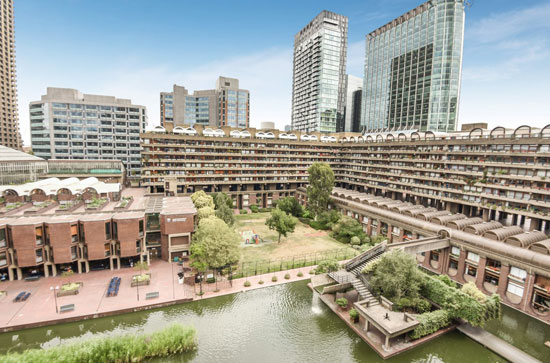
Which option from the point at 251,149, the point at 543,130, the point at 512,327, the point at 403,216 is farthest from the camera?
the point at 251,149

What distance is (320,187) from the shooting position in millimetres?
70000

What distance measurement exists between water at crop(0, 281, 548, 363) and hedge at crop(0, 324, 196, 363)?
4.33 feet

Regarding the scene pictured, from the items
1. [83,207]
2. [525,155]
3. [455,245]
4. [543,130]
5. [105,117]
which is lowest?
[455,245]

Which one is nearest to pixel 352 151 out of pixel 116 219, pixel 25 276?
pixel 116 219

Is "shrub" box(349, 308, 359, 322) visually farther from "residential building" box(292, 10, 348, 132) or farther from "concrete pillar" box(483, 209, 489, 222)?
"residential building" box(292, 10, 348, 132)

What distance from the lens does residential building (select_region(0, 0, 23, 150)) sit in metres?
113

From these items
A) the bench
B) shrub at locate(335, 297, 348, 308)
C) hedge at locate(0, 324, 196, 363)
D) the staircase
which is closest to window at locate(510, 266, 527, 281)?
the staircase

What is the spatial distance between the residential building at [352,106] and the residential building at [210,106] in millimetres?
67019

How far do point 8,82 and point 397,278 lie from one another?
162964 millimetres

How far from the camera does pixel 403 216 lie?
177ft

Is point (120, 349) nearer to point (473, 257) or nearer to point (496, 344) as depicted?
point (496, 344)

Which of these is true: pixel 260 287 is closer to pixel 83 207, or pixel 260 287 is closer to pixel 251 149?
pixel 83 207

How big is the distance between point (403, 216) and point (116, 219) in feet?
164

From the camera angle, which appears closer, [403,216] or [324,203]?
[403,216]
